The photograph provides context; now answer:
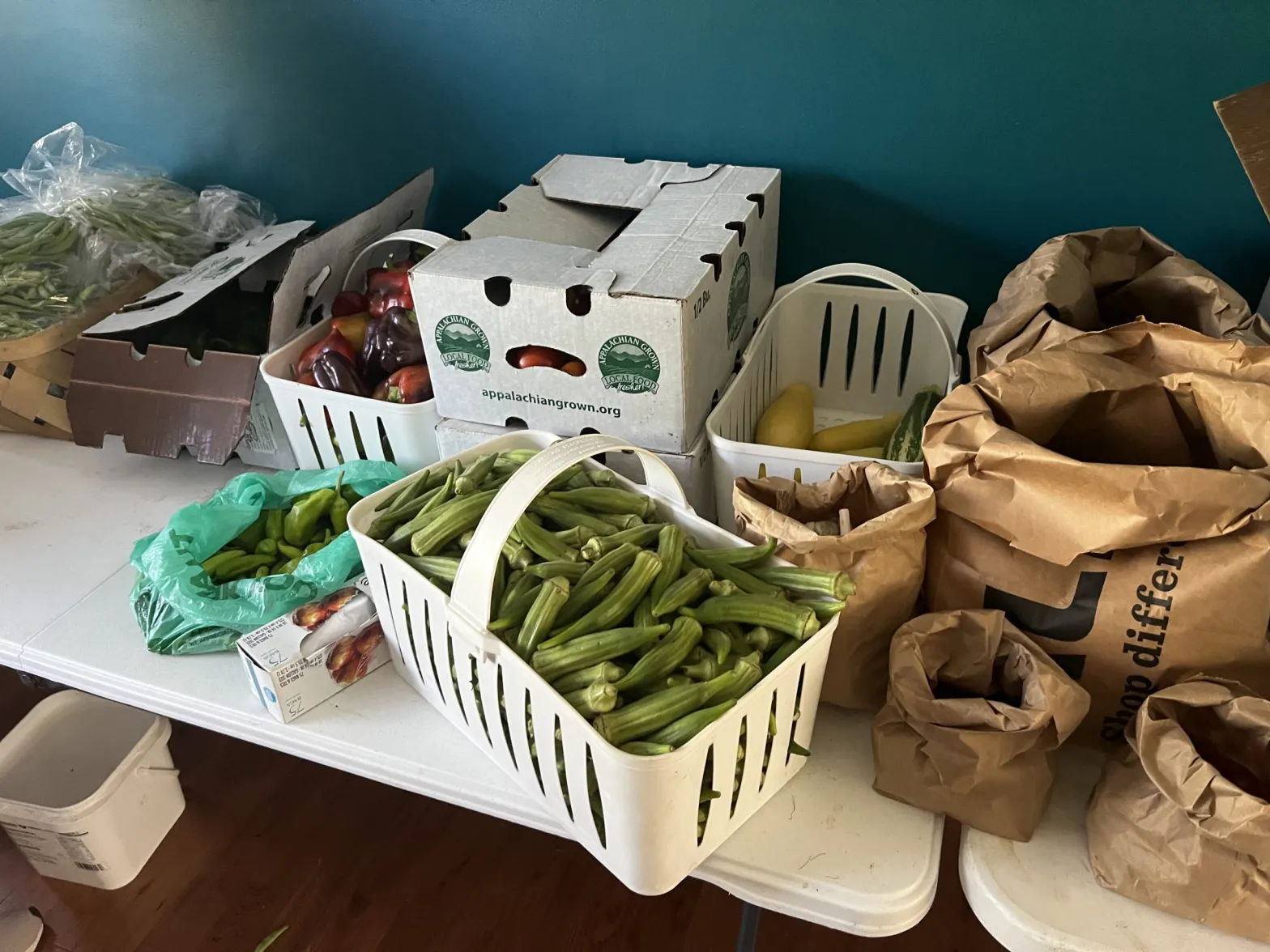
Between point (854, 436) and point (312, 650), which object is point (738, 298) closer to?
point (854, 436)

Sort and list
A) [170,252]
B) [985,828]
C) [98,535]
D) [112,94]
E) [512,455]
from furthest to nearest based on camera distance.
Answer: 1. [112,94]
2. [170,252]
3. [98,535]
4. [512,455]
5. [985,828]

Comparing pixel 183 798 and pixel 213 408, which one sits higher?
pixel 213 408

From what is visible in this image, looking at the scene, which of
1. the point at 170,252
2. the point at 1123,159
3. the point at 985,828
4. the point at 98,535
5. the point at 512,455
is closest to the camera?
the point at 985,828

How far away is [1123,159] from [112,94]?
1.75 meters

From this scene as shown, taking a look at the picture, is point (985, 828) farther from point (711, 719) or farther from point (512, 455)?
point (512, 455)

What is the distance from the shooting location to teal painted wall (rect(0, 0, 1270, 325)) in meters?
1.23

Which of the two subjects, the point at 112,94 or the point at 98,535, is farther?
the point at 112,94

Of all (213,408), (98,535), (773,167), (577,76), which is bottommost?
(98,535)

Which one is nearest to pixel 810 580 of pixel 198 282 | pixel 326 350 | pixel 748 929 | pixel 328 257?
pixel 748 929

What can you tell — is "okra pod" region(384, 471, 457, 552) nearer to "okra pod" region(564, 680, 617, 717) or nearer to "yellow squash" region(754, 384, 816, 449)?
"okra pod" region(564, 680, 617, 717)

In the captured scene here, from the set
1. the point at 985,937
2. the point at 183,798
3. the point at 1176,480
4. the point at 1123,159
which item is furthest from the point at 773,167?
the point at 183,798

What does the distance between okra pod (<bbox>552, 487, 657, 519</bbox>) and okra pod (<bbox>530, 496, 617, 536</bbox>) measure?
1 centimetres

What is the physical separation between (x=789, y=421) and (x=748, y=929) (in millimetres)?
666

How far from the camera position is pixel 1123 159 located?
128 cm
